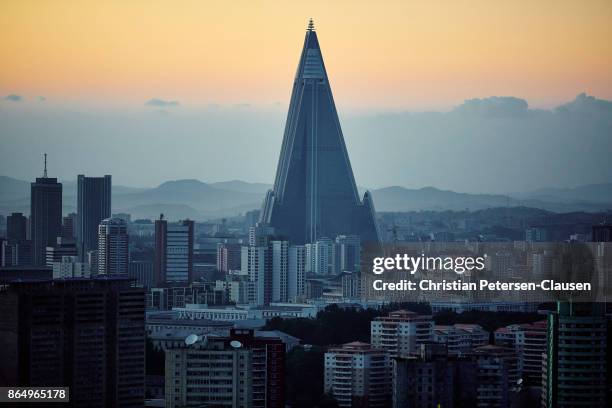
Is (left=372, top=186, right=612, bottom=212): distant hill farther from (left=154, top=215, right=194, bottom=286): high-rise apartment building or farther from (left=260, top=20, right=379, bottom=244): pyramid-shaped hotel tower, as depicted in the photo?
(left=154, top=215, right=194, bottom=286): high-rise apartment building

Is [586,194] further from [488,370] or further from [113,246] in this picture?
[488,370]

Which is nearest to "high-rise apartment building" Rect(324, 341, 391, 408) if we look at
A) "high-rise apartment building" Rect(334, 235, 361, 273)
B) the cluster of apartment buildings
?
the cluster of apartment buildings

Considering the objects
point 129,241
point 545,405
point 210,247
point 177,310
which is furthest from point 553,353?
point 210,247

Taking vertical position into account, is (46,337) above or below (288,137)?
below

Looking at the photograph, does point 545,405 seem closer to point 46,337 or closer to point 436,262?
→ point 46,337

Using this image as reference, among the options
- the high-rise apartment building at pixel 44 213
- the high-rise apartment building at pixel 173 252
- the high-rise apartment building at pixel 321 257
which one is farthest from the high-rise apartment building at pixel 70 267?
the high-rise apartment building at pixel 321 257

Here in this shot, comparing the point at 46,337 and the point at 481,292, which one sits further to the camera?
the point at 481,292

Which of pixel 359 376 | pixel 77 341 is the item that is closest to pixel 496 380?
pixel 359 376
